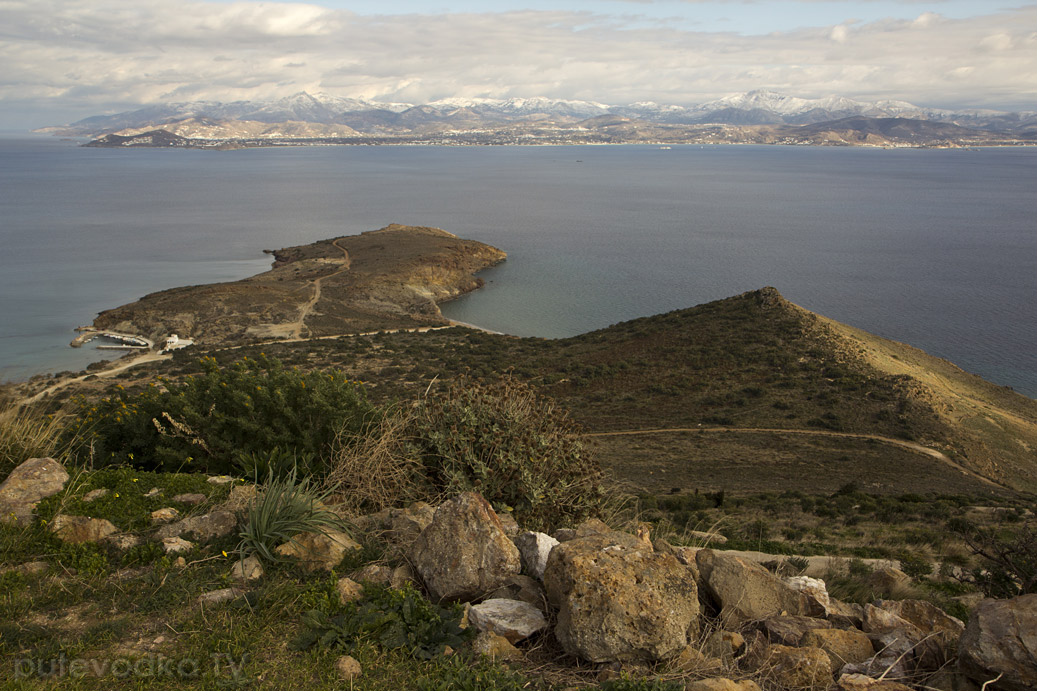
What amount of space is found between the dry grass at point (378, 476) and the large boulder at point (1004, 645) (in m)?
4.30

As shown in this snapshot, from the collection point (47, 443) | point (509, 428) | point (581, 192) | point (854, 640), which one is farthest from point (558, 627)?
point (581, 192)

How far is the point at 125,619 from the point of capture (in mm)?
4121

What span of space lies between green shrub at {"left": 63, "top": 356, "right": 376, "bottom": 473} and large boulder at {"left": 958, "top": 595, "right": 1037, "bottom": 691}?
5957mm

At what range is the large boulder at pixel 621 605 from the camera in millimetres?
3791

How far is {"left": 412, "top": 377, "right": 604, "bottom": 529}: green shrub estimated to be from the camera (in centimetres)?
602

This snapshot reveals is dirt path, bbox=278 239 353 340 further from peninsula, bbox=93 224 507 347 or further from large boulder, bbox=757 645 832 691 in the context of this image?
large boulder, bbox=757 645 832 691

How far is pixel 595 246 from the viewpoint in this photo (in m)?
81.9

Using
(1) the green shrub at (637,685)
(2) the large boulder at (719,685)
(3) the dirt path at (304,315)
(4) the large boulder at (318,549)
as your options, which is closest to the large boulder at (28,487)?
(4) the large boulder at (318,549)

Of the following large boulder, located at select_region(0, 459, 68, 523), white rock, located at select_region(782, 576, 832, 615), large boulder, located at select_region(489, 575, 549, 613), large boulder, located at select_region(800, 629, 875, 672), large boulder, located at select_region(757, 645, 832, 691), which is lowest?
white rock, located at select_region(782, 576, 832, 615)

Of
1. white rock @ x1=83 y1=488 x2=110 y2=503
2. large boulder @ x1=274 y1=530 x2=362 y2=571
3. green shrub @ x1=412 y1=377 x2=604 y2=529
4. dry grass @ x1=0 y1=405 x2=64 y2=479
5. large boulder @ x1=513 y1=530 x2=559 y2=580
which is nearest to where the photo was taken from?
large boulder @ x1=513 y1=530 x2=559 y2=580

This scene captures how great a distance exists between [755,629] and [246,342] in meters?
45.1

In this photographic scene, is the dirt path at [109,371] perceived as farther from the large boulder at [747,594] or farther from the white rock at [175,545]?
the large boulder at [747,594]

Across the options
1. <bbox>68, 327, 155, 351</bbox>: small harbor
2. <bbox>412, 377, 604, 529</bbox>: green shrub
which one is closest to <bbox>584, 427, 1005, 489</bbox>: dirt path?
<bbox>412, 377, 604, 529</bbox>: green shrub

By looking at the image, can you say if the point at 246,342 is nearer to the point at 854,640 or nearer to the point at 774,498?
the point at 774,498
